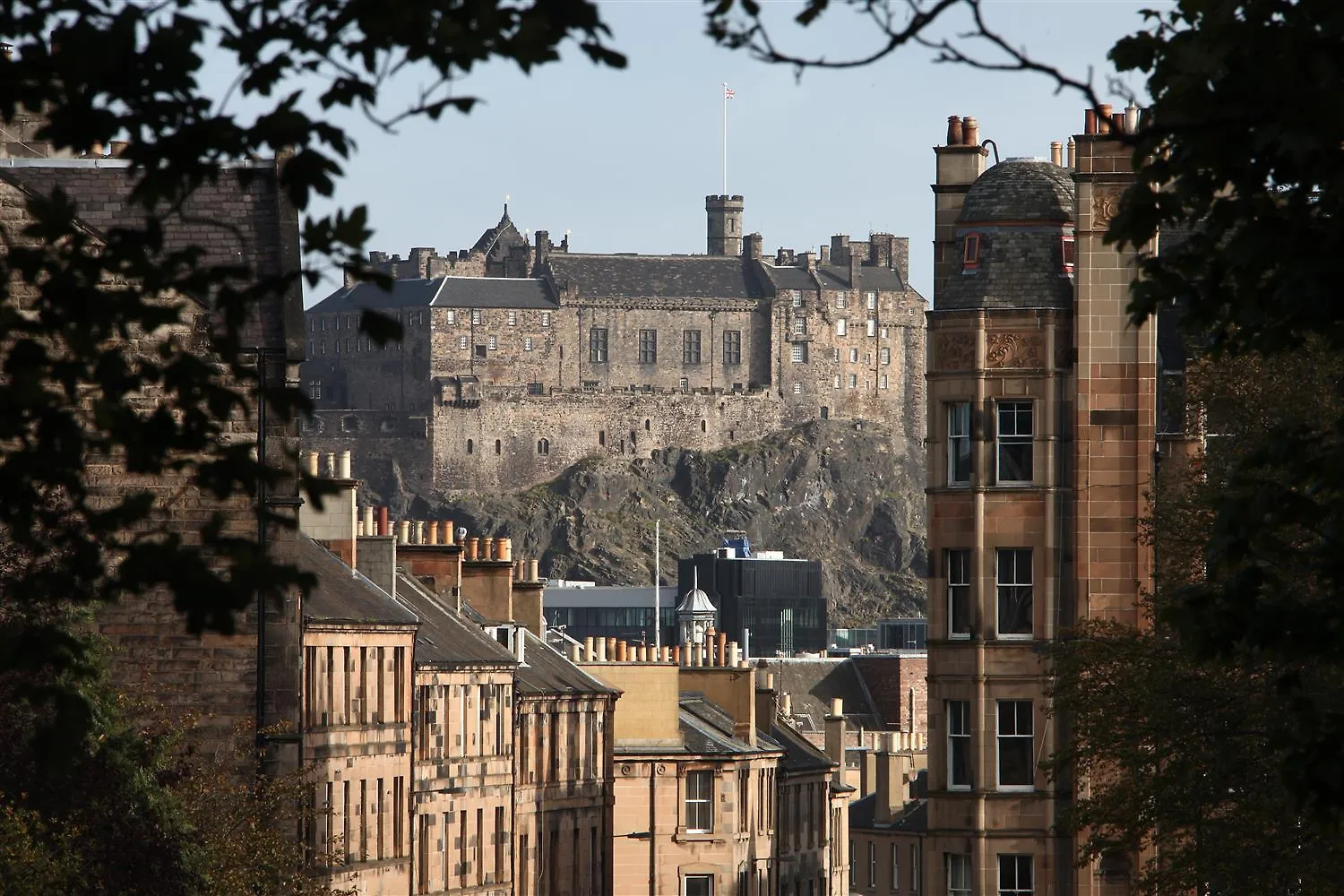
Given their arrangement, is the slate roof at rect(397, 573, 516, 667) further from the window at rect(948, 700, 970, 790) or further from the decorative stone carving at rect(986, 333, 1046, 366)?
the decorative stone carving at rect(986, 333, 1046, 366)

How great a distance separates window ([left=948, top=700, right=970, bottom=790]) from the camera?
37906 mm

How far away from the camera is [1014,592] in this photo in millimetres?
38344

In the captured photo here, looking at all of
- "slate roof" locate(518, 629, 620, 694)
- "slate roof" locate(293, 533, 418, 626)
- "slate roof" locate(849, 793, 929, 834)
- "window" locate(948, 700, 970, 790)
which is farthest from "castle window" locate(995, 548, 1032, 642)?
"slate roof" locate(849, 793, 929, 834)

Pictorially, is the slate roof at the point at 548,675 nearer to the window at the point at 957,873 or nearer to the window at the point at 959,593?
the window at the point at 959,593

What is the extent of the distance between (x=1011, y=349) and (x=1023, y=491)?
5.99 ft

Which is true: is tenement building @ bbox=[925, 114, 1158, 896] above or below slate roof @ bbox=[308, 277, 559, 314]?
below

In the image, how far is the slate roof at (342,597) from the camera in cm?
4819

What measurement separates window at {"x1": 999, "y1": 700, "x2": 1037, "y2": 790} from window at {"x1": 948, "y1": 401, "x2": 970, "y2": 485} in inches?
117

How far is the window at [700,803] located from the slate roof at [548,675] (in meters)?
5.27

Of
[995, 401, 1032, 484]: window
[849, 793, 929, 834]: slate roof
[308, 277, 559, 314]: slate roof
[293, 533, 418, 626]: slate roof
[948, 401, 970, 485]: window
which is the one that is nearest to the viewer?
[995, 401, 1032, 484]: window

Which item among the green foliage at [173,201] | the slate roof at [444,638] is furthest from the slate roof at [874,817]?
the green foliage at [173,201]

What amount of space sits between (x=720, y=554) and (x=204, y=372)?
16983 centimetres

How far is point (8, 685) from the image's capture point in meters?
29.1

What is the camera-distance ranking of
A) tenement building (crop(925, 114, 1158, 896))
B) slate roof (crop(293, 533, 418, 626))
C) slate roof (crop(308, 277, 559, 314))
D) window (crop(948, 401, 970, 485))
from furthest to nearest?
slate roof (crop(308, 277, 559, 314)) → slate roof (crop(293, 533, 418, 626)) → window (crop(948, 401, 970, 485)) → tenement building (crop(925, 114, 1158, 896))
